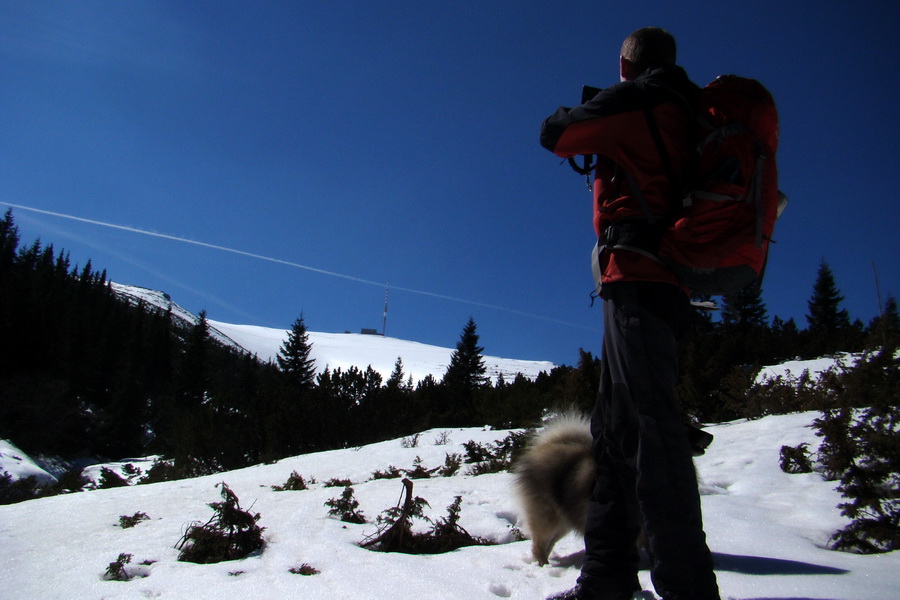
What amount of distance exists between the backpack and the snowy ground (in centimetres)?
124

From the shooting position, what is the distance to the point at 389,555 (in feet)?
9.06

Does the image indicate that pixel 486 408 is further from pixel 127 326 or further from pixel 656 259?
pixel 127 326

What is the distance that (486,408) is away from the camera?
12.0 metres

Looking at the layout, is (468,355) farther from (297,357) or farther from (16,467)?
(16,467)

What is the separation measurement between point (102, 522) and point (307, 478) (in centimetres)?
257

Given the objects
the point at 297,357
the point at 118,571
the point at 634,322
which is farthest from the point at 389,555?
the point at 297,357

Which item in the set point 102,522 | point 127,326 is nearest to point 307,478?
point 102,522

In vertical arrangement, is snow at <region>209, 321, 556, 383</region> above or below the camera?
above

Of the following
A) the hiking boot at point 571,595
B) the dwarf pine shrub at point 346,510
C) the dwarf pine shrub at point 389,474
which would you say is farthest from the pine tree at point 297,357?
the hiking boot at point 571,595

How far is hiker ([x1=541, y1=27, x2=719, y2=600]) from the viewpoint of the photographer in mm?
1755

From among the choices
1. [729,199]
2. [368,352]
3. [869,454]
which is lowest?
[869,454]

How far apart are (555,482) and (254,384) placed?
48322 mm

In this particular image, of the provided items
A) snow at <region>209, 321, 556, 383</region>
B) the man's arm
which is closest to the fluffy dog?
the man's arm

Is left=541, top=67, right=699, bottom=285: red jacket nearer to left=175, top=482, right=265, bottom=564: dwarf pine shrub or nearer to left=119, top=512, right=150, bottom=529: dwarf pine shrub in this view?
left=175, top=482, right=265, bottom=564: dwarf pine shrub
